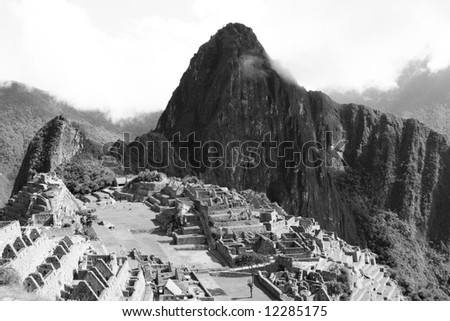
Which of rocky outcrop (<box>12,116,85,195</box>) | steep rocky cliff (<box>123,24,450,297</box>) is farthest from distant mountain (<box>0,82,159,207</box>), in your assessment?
steep rocky cliff (<box>123,24,450,297</box>)

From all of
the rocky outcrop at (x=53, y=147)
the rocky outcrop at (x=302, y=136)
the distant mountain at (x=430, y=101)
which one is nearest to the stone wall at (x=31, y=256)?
the rocky outcrop at (x=53, y=147)

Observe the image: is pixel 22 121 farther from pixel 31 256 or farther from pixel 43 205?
pixel 31 256

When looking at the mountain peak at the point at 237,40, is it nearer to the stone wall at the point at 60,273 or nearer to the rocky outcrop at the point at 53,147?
the rocky outcrop at the point at 53,147

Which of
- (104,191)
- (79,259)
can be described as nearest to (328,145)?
(104,191)

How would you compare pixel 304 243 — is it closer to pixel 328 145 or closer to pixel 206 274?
pixel 206 274

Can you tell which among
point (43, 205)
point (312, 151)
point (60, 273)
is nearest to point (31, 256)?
point (60, 273)
